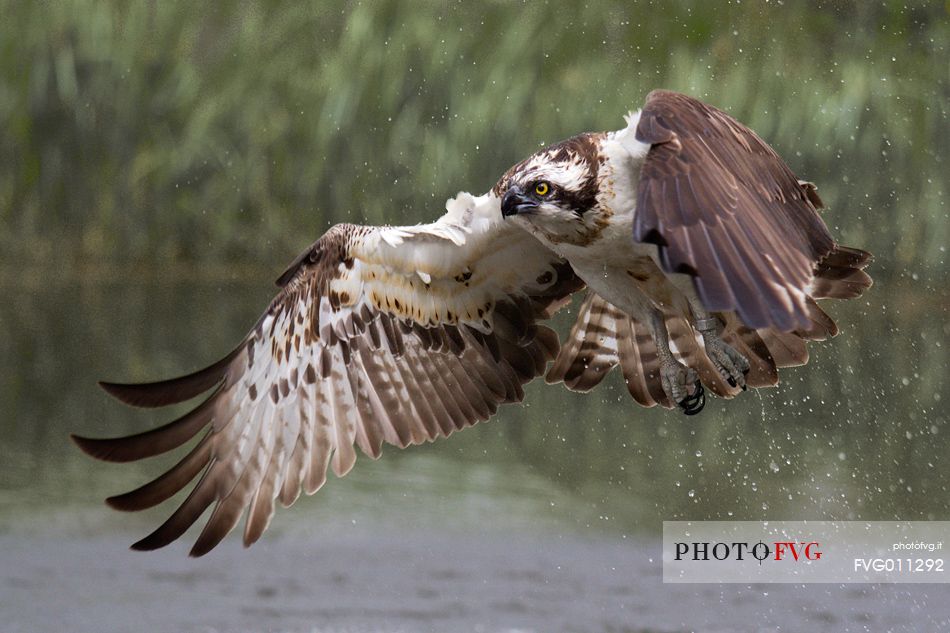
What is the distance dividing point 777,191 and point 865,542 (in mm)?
3955

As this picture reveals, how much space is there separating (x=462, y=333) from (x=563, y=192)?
118 centimetres

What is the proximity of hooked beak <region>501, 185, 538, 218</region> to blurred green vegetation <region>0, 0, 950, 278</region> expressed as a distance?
7722 mm

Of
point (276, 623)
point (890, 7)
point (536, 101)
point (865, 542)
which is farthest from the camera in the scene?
point (890, 7)

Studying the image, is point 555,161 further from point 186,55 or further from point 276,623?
point 186,55

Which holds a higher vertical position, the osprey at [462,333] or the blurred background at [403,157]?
the blurred background at [403,157]

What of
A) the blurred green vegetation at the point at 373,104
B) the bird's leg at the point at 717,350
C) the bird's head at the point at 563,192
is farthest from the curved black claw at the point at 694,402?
the blurred green vegetation at the point at 373,104

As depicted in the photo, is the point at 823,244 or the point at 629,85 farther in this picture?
the point at 629,85

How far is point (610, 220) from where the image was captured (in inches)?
216

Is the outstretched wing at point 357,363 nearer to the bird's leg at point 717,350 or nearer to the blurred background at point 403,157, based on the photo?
the bird's leg at point 717,350

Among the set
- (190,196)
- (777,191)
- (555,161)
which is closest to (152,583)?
(555,161)

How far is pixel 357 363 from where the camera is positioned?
6328 millimetres

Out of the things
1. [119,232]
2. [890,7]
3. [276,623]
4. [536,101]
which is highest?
[890,7]

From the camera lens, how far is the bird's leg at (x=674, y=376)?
20.1 ft

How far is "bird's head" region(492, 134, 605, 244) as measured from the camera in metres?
5.46
